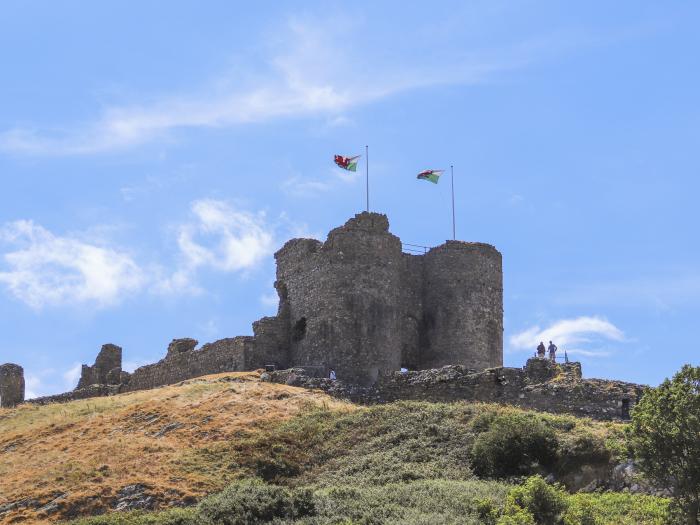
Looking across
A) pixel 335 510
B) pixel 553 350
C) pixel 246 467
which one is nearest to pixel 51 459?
pixel 246 467

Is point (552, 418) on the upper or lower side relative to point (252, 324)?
lower

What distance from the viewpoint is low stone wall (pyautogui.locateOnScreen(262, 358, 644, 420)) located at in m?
33.8

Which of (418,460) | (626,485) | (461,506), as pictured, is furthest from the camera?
(418,460)

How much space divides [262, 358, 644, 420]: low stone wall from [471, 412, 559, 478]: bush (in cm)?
491

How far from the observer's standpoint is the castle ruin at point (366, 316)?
A: 4344cm

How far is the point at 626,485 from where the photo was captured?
90.2 ft

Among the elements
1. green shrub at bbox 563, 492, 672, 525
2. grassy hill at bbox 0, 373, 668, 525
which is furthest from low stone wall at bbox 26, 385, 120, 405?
green shrub at bbox 563, 492, 672, 525

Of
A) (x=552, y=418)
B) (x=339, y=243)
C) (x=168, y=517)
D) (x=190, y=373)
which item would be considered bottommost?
(x=168, y=517)

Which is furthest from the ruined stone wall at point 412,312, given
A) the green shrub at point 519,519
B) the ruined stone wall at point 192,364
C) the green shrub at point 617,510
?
the green shrub at point 519,519

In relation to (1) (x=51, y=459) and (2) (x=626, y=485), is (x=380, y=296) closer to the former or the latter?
(1) (x=51, y=459)

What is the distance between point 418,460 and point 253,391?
357 inches

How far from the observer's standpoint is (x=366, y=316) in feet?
143

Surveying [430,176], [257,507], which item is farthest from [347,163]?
[257,507]

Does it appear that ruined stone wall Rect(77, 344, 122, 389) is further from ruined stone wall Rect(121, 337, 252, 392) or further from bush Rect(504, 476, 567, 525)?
bush Rect(504, 476, 567, 525)
